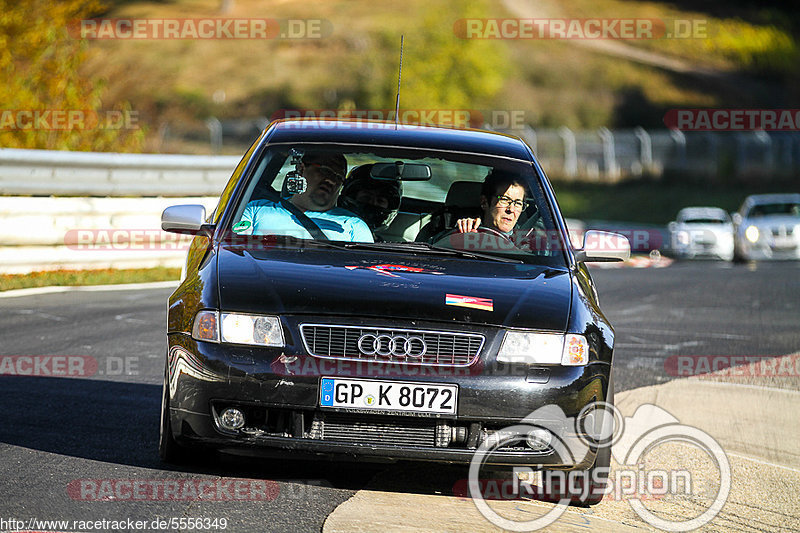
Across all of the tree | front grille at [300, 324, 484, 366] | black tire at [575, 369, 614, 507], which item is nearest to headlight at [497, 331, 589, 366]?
front grille at [300, 324, 484, 366]

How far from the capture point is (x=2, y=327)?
9.84 metres

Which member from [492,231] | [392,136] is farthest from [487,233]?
[392,136]

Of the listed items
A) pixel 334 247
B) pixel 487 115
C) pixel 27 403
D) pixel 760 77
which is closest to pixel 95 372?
pixel 27 403

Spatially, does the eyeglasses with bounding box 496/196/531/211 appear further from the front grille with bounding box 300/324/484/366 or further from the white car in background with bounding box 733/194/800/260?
the white car in background with bounding box 733/194/800/260

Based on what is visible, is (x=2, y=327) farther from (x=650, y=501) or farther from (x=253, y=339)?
(x=650, y=501)

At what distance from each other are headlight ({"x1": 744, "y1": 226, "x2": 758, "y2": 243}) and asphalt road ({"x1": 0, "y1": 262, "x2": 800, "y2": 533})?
1429 cm

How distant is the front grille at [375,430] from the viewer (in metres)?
5.06

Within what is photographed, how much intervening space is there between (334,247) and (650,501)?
6.15 feet

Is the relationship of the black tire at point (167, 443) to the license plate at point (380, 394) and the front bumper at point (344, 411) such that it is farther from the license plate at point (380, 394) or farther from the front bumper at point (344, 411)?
the license plate at point (380, 394)

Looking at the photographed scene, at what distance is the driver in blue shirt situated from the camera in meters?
6.18

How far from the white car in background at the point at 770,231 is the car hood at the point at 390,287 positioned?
23793mm

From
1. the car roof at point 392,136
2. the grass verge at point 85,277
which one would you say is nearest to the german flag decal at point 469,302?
the car roof at point 392,136

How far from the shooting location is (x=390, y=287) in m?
5.31

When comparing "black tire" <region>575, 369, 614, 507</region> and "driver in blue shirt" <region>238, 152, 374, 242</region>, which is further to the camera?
"driver in blue shirt" <region>238, 152, 374, 242</region>
